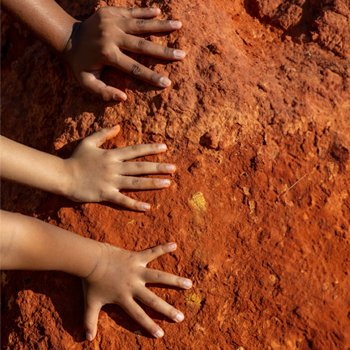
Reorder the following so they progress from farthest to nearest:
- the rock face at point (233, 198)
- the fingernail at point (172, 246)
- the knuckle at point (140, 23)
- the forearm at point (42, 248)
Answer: the knuckle at point (140, 23) < the fingernail at point (172, 246) < the rock face at point (233, 198) < the forearm at point (42, 248)

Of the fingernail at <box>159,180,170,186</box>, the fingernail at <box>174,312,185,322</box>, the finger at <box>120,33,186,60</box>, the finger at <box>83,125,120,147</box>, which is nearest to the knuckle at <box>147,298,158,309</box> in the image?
the fingernail at <box>174,312,185,322</box>

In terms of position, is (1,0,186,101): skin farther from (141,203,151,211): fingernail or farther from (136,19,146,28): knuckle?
(141,203,151,211): fingernail

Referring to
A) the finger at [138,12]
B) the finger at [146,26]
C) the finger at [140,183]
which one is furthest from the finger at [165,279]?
the finger at [138,12]

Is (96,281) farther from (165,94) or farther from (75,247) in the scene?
(165,94)

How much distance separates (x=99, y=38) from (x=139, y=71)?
32 cm

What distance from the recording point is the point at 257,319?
1407 mm

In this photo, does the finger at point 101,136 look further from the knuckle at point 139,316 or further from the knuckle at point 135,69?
the knuckle at point 139,316

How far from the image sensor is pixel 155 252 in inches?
60.2

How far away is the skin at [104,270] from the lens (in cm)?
143

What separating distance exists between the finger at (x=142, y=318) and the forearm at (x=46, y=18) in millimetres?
1438

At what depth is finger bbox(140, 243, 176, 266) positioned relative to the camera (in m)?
1.52

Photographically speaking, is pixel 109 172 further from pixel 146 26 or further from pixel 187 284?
pixel 146 26

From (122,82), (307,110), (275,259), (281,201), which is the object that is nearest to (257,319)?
(275,259)

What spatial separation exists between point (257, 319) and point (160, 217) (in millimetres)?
589
